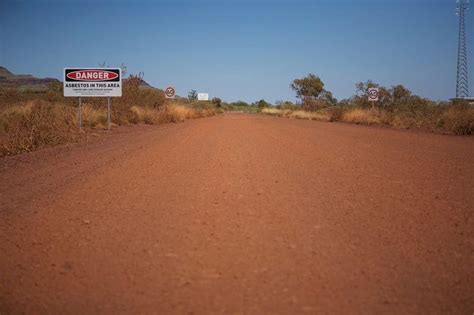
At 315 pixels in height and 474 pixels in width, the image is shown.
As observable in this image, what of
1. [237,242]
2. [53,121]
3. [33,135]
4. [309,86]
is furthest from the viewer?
[309,86]

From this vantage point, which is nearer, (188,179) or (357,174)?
(188,179)

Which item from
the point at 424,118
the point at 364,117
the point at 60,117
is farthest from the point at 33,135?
the point at 364,117

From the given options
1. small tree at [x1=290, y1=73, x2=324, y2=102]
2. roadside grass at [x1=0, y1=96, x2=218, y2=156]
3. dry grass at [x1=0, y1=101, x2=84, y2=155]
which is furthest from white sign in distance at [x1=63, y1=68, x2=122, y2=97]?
small tree at [x1=290, y1=73, x2=324, y2=102]

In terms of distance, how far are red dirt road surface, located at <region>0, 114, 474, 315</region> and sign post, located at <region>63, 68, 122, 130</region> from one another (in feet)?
41.6

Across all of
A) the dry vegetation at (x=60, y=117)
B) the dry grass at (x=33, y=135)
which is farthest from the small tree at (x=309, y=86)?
the dry grass at (x=33, y=135)

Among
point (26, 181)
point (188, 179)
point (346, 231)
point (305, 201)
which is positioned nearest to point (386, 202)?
point (305, 201)

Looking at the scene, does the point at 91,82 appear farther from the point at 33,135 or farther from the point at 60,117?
the point at 33,135

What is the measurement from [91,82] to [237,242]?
17866 mm

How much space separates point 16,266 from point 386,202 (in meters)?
4.34

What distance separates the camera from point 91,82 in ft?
65.6

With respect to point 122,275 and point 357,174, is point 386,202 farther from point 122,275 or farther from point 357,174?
point 122,275

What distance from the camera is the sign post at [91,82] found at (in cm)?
1958

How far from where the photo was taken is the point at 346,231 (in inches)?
173

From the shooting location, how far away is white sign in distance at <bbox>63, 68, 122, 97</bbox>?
19.6 meters
